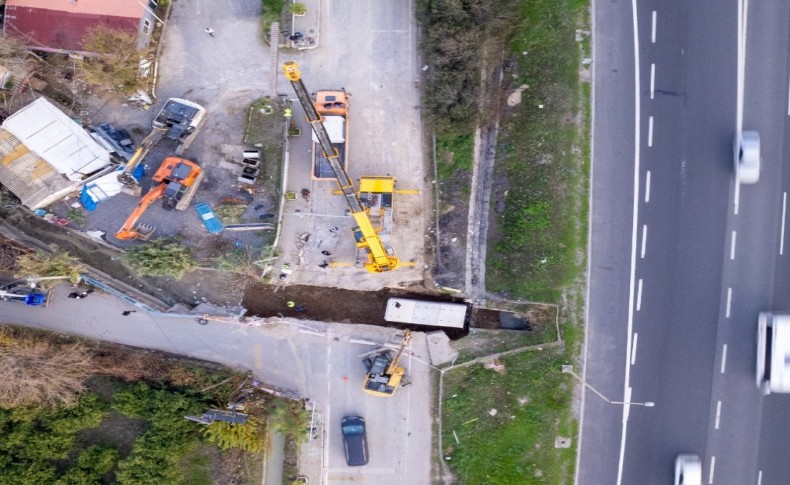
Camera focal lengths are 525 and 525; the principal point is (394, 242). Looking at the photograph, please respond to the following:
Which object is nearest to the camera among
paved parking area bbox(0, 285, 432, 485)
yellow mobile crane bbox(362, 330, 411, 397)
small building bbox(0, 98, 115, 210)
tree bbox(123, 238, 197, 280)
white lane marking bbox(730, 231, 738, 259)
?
white lane marking bbox(730, 231, 738, 259)

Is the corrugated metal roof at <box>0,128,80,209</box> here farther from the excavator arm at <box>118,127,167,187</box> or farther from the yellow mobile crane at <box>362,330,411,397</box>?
the yellow mobile crane at <box>362,330,411,397</box>

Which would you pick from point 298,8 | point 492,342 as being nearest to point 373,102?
point 298,8

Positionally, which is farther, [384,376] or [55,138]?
[384,376]

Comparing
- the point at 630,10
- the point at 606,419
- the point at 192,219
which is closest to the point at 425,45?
the point at 630,10

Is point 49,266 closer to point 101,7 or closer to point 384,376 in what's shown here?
point 101,7

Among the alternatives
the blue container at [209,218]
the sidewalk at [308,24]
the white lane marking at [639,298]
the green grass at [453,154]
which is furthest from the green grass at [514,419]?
the sidewalk at [308,24]

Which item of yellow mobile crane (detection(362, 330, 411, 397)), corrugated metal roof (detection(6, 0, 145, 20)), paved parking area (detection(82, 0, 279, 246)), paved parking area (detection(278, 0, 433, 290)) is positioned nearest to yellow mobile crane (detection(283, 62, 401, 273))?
paved parking area (detection(278, 0, 433, 290))
